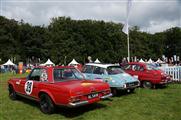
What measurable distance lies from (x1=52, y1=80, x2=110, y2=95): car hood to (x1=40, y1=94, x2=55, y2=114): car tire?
0.67m

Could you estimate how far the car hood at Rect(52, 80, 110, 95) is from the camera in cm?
833

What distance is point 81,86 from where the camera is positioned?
28.3ft

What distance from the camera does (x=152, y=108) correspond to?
963 centimetres

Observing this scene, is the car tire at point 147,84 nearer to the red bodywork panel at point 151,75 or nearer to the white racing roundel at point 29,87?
the red bodywork panel at point 151,75

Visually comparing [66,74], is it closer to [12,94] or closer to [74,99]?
[74,99]

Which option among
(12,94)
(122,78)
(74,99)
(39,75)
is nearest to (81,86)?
(74,99)

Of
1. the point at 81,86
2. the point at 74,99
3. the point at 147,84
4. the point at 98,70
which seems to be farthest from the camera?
the point at 147,84

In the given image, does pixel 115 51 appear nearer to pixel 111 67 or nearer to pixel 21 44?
pixel 21 44

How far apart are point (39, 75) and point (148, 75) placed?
7151 mm

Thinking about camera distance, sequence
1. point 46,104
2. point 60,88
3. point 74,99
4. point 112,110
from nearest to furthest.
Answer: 1. point 74,99
2. point 60,88
3. point 46,104
4. point 112,110

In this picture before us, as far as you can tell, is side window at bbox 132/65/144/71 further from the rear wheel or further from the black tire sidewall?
the black tire sidewall

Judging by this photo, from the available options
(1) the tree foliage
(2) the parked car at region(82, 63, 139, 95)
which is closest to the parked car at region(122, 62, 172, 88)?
(2) the parked car at region(82, 63, 139, 95)

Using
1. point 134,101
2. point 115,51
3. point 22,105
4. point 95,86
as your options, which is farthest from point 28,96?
point 115,51

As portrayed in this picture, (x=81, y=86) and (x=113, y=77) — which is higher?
(x=113, y=77)
